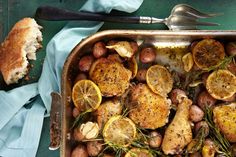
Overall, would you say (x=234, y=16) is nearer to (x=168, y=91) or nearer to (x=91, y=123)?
(x=168, y=91)

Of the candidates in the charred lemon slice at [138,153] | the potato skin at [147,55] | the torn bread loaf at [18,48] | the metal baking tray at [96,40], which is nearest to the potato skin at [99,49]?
the metal baking tray at [96,40]

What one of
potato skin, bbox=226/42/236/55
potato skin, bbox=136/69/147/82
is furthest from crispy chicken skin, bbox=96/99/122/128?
potato skin, bbox=226/42/236/55

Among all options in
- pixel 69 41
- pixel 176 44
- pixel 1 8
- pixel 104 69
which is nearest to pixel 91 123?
pixel 104 69

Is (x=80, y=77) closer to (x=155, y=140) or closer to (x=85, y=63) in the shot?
(x=85, y=63)

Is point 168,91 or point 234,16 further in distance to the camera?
point 234,16

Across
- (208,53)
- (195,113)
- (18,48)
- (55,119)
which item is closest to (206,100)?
(195,113)

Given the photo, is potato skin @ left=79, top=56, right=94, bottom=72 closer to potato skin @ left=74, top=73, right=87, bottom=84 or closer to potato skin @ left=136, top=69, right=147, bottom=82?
potato skin @ left=74, top=73, right=87, bottom=84
